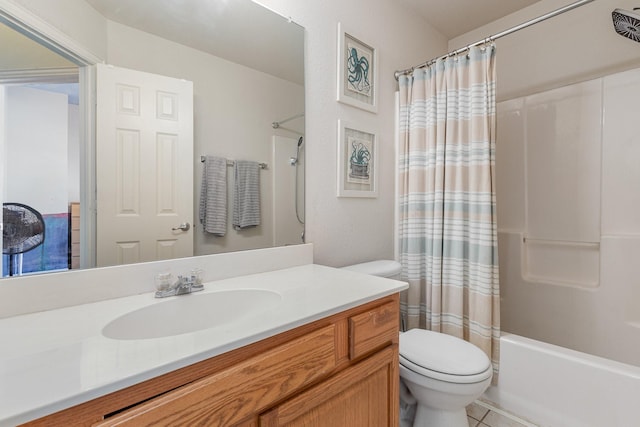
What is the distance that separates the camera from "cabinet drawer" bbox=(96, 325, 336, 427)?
53 centimetres

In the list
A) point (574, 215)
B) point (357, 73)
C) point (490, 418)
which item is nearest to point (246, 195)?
point (357, 73)

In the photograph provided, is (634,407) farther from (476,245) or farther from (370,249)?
(370,249)

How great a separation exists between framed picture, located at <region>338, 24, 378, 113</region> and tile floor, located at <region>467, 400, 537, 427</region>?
1700mm

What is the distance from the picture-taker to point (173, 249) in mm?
1050

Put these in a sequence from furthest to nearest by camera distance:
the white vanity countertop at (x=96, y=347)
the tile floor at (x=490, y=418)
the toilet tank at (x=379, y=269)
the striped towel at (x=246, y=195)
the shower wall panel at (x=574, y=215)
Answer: the shower wall panel at (x=574, y=215), the toilet tank at (x=379, y=269), the tile floor at (x=490, y=418), the striped towel at (x=246, y=195), the white vanity countertop at (x=96, y=347)

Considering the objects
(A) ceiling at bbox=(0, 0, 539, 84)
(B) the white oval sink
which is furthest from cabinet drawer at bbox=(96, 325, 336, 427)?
(A) ceiling at bbox=(0, 0, 539, 84)

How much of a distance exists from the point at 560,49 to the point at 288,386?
2.55 metres

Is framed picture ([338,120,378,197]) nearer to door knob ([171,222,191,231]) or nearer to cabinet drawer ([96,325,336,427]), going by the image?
door knob ([171,222,191,231])

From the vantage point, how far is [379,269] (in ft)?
5.06

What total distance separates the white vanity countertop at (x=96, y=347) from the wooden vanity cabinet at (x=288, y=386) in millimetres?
31

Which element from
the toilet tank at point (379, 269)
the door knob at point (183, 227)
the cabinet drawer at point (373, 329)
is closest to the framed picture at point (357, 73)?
the toilet tank at point (379, 269)

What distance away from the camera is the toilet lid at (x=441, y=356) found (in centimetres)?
112

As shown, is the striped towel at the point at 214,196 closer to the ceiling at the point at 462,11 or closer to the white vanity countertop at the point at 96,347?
the white vanity countertop at the point at 96,347

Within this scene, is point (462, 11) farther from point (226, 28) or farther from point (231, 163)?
point (231, 163)
